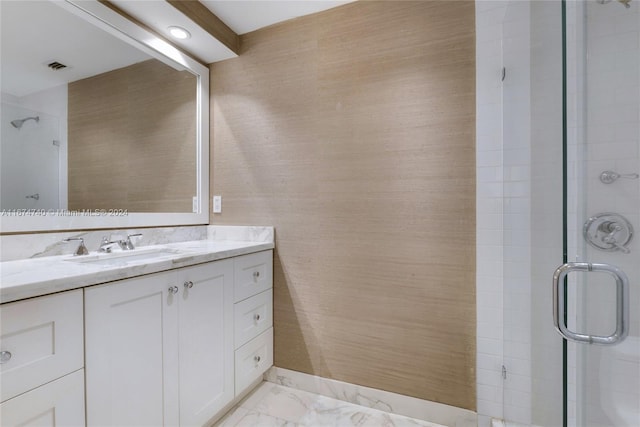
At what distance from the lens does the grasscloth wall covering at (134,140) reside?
1.44 metres

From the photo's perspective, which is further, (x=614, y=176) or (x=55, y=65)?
(x=55, y=65)

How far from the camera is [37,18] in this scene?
1.27 m

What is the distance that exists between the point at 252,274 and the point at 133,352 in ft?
2.40

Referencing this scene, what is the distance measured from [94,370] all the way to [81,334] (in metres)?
0.13

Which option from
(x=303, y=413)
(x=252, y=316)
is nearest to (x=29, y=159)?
(x=252, y=316)

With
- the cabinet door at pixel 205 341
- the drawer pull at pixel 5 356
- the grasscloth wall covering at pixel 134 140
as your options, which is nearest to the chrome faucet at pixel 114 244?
the grasscloth wall covering at pixel 134 140

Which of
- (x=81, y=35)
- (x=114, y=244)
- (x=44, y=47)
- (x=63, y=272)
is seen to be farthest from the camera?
(x=114, y=244)

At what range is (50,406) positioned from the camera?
0.83m

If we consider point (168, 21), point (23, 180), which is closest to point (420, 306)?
point (23, 180)

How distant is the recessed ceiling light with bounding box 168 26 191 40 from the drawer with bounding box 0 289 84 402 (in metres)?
1.57

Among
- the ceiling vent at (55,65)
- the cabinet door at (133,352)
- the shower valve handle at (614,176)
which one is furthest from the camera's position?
the ceiling vent at (55,65)

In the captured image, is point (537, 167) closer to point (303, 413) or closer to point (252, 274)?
point (252, 274)

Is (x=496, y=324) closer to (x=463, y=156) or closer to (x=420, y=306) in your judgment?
(x=420, y=306)

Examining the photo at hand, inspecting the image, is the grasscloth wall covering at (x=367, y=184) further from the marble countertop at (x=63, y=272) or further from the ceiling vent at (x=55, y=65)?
the ceiling vent at (x=55, y=65)
